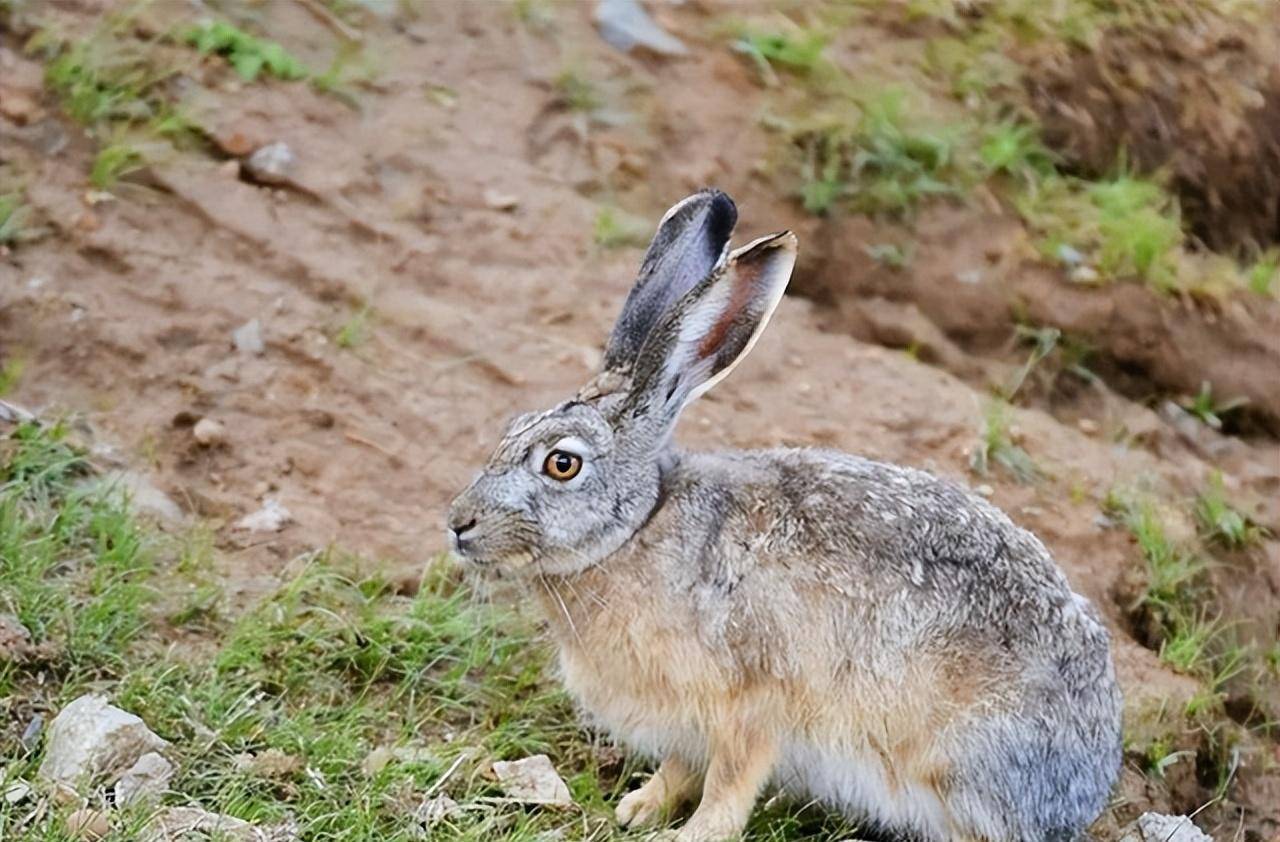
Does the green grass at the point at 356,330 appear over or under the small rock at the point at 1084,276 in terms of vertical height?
under

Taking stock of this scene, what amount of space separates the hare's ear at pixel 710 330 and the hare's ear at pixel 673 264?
102 millimetres

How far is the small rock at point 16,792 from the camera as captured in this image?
414 centimetres

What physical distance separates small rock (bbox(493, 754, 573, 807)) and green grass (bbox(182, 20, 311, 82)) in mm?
3251

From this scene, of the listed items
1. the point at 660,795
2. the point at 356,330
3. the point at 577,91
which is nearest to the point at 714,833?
the point at 660,795

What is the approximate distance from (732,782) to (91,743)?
5.13 feet

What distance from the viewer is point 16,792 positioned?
13.7ft

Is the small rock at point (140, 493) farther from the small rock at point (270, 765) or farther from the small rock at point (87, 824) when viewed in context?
the small rock at point (87, 824)

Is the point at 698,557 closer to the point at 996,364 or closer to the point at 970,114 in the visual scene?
the point at 996,364

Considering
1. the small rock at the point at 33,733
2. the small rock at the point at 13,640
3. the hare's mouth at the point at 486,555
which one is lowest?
the small rock at the point at 33,733

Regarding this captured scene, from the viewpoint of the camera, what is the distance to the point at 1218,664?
565 centimetres

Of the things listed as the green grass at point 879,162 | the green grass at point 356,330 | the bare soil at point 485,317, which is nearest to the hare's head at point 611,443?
the bare soil at point 485,317

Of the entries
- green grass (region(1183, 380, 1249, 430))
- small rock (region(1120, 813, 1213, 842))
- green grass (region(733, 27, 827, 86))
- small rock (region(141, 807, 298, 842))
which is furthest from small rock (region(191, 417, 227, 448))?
green grass (region(1183, 380, 1249, 430))

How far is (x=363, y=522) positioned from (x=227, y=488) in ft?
1.44

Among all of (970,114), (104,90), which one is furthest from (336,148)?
(970,114)
